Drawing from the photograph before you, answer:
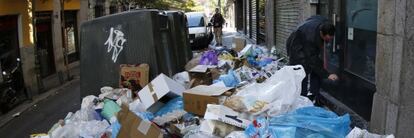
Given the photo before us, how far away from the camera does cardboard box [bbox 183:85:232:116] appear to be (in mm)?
4961

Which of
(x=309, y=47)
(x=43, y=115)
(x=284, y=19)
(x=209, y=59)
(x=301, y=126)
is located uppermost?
(x=284, y=19)

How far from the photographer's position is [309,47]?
593 cm

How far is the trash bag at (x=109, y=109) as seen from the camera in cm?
529

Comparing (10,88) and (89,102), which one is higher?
(89,102)

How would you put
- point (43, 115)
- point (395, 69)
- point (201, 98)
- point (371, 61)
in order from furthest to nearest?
point (43, 115) < point (371, 61) < point (201, 98) < point (395, 69)

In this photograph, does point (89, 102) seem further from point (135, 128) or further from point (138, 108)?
point (135, 128)

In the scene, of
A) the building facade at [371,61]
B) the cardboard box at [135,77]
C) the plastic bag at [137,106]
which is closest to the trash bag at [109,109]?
the plastic bag at [137,106]

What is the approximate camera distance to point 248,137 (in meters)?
3.83

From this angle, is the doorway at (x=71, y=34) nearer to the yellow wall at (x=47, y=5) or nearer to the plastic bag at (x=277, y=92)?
the yellow wall at (x=47, y=5)

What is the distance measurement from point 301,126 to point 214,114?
84 centimetres

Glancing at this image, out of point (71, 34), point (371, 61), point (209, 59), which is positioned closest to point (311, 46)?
point (371, 61)

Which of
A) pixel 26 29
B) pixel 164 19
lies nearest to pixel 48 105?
pixel 26 29

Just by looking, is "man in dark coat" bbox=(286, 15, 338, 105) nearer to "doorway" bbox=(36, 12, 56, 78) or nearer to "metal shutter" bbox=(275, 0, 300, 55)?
"metal shutter" bbox=(275, 0, 300, 55)

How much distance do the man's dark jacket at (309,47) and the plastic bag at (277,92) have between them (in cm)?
147
